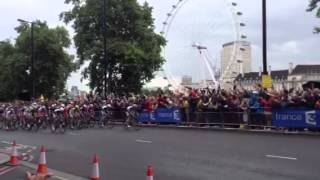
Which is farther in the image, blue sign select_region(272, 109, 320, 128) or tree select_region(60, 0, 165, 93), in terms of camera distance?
tree select_region(60, 0, 165, 93)

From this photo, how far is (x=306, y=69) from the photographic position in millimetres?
152125

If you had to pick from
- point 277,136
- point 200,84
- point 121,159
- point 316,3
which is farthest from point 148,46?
point 121,159

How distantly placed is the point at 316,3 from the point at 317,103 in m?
12.9

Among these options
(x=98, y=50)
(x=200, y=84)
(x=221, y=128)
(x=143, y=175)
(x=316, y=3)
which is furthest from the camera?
(x=98, y=50)

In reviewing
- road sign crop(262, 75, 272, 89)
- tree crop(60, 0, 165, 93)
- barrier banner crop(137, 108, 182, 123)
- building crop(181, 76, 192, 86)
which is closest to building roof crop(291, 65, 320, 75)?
tree crop(60, 0, 165, 93)

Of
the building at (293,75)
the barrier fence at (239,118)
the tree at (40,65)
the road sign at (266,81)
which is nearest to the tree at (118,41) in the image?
the tree at (40,65)

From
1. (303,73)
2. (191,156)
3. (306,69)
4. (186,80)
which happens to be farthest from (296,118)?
(306,69)

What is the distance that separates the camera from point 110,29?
58.7 m

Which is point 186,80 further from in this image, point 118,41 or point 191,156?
point 191,156

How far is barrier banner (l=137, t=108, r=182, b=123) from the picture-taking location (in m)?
31.2

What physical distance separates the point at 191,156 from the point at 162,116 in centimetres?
1575

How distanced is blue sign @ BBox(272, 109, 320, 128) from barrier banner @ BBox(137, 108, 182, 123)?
7.38m

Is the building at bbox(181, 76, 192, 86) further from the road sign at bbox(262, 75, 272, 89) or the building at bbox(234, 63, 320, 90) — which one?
the building at bbox(234, 63, 320, 90)

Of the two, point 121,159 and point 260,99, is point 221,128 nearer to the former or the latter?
point 260,99
